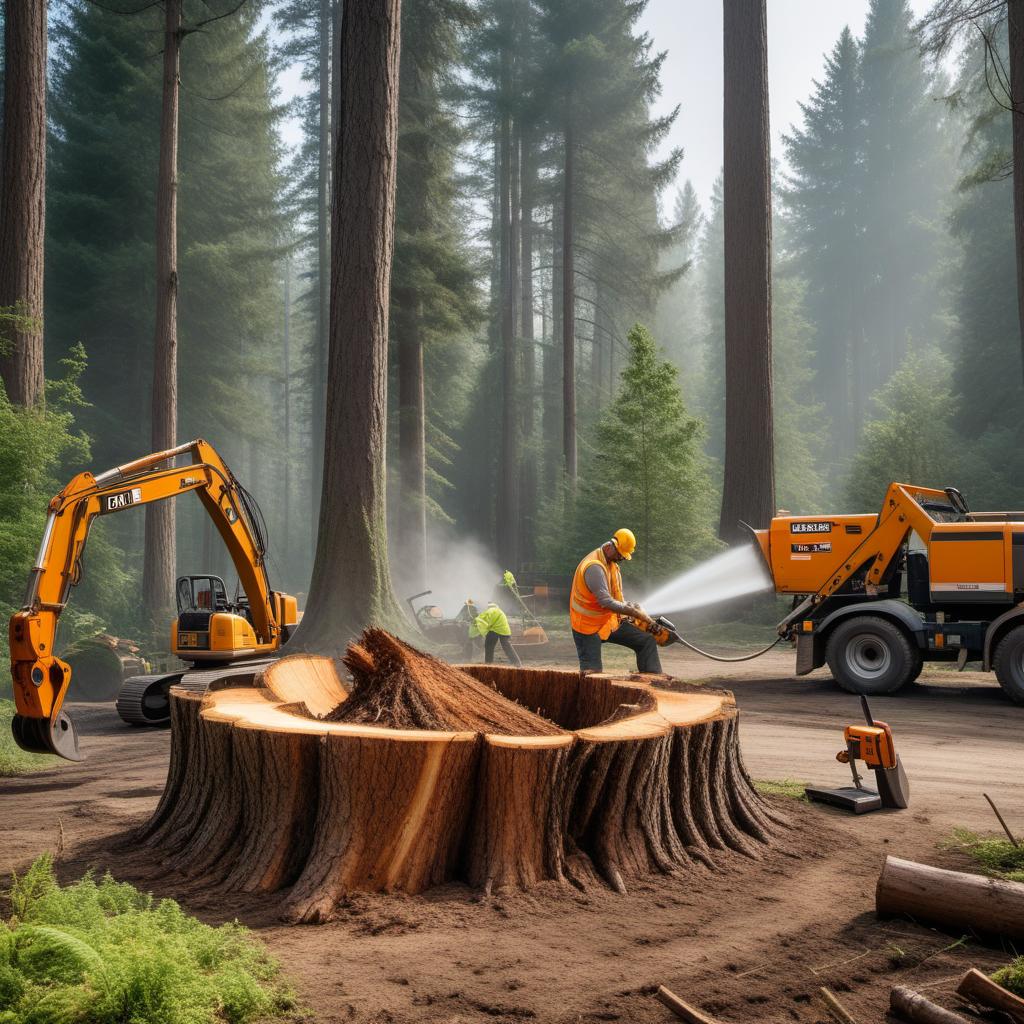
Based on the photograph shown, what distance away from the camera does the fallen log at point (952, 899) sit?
3.95 meters

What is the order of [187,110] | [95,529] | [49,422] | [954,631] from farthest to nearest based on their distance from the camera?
[187,110], [95,529], [49,422], [954,631]

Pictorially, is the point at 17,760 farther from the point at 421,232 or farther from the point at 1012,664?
the point at 421,232

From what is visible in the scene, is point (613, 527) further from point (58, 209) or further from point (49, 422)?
point (58, 209)

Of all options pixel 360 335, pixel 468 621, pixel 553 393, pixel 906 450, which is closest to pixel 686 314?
pixel 553 393

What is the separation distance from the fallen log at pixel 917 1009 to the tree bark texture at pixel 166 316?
19.2m

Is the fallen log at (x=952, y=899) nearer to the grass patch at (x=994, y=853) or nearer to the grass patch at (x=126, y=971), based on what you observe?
the grass patch at (x=994, y=853)

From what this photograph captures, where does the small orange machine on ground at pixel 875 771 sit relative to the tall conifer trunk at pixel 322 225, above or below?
below

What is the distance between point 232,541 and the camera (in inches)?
438

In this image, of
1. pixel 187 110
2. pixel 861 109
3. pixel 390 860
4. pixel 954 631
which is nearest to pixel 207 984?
pixel 390 860

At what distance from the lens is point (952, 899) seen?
13.4ft

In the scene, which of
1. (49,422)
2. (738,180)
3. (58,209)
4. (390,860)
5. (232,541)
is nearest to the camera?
(390,860)

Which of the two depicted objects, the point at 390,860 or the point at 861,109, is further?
the point at 861,109

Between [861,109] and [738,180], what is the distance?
44.1 m

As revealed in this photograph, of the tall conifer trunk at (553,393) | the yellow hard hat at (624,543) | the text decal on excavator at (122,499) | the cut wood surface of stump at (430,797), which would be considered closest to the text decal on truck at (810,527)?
the yellow hard hat at (624,543)
